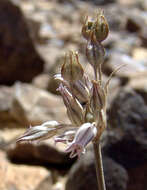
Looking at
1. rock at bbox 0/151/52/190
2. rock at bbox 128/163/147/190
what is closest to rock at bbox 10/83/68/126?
rock at bbox 0/151/52/190

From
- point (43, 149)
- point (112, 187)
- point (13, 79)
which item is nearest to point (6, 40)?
point (13, 79)

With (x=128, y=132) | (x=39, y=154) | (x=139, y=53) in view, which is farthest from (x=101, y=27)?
(x=139, y=53)

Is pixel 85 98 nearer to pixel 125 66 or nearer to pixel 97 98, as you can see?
pixel 97 98

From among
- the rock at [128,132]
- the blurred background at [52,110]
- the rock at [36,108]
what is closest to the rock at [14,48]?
the blurred background at [52,110]

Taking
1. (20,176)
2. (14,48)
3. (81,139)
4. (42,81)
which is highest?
(14,48)

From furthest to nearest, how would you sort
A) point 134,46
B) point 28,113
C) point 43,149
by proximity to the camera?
point 134,46 → point 28,113 → point 43,149

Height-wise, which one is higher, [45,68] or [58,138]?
[45,68]

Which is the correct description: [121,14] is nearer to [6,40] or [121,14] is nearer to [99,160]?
[6,40]
